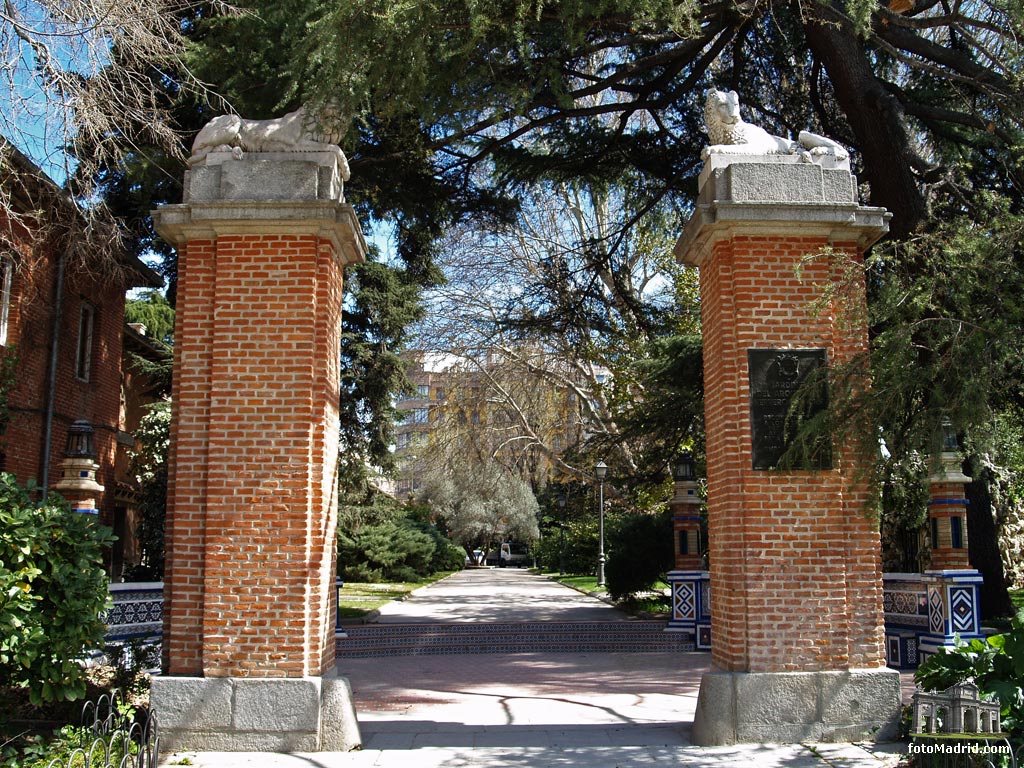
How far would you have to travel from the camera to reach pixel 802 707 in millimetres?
7285

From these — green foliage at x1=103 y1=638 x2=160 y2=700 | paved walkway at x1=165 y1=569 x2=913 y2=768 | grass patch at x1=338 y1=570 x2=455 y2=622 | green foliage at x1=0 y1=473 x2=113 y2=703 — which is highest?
green foliage at x1=0 y1=473 x2=113 y2=703

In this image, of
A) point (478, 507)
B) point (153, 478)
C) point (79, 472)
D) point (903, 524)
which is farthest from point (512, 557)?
point (79, 472)

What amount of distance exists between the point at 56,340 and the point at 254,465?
1185cm

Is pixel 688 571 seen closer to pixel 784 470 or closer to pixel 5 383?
pixel 784 470

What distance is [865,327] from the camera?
775cm

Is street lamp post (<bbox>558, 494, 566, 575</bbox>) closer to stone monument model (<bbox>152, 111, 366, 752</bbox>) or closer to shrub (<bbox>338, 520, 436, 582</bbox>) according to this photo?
shrub (<bbox>338, 520, 436, 582</bbox>)

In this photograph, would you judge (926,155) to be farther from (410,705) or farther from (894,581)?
(410,705)

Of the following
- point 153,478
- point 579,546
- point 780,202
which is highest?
point 780,202

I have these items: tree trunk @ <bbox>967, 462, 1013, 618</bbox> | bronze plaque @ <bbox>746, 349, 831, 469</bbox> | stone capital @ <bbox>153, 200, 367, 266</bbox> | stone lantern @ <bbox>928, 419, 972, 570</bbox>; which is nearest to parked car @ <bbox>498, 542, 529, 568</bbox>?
tree trunk @ <bbox>967, 462, 1013, 618</bbox>

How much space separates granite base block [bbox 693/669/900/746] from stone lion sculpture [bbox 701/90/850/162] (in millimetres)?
4423

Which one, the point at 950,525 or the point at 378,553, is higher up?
the point at 950,525

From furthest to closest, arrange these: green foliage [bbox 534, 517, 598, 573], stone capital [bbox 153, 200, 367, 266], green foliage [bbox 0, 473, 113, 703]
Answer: green foliage [bbox 534, 517, 598, 573] → stone capital [bbox 153, 200, 367, 266] → green foliage [bbox 0, 473, 113, 703]

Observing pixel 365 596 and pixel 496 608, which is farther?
pixel 365 596
